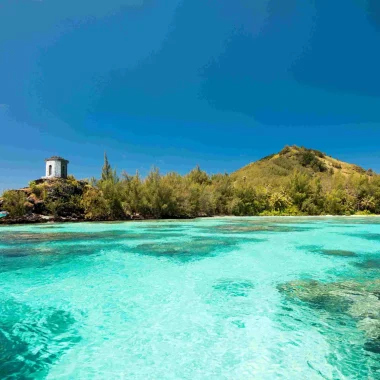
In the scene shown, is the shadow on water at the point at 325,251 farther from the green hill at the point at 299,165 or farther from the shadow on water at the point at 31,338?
the green hill at the point at 299,165

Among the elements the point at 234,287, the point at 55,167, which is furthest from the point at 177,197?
the point at 234,287

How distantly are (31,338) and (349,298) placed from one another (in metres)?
5.38

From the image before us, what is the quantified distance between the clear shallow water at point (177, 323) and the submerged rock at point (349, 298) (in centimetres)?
10

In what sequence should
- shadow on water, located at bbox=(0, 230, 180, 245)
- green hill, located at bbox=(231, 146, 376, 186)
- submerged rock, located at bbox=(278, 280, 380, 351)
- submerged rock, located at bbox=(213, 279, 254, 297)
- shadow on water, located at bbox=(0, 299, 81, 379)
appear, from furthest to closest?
green hill, located at bbox=(231, 146, 376, 186), shadow on water, located at bbox=(0, 230, 180, 245), submerged rock, located at bbox=(213, 279, 254, 297), submerged rock, located at bbox=(278, 280, 380, 351), shadow on water, located at bbox=(0, 299, 81, 379)

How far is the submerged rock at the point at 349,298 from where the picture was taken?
440cm

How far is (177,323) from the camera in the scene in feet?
15.8

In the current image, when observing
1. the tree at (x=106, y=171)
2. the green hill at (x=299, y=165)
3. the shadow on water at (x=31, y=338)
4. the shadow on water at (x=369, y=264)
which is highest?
the green hill at (x=299, y=165)

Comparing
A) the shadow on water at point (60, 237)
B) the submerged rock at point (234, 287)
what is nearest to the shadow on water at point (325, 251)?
the submerged rock at point (234, 287)

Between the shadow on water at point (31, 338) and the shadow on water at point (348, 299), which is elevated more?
the shadow on water at point (31, 338)

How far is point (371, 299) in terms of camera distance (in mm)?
5488

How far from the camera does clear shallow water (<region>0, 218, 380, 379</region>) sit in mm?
3496

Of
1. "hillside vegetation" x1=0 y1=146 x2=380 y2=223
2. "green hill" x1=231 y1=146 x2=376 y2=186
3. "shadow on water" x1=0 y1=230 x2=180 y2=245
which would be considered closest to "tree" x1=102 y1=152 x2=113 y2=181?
"hillside vegetation" x1=0 y1=146 x2=380 y2=223

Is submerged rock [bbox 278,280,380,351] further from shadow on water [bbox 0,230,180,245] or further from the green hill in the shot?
the green hill

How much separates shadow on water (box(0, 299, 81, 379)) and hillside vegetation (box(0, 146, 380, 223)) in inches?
958
